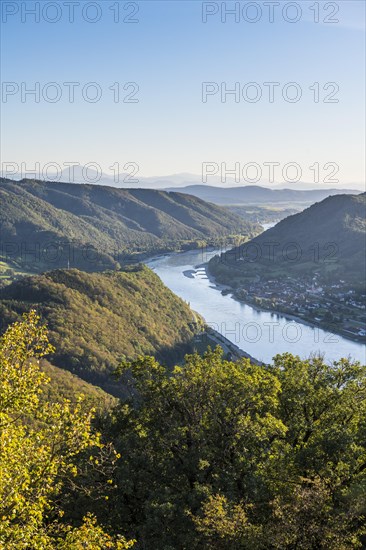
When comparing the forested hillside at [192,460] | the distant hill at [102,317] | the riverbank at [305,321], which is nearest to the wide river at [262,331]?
the riverbank at [305,321]

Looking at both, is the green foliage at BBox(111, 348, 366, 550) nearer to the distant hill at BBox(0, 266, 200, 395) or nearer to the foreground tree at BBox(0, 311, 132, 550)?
the foreground tree at BBox(0, 311, 132, 550)

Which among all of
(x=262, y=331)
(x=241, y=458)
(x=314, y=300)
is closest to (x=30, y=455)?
(x=241, y=458)

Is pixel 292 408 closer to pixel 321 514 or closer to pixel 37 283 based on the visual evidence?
pixel 321 514

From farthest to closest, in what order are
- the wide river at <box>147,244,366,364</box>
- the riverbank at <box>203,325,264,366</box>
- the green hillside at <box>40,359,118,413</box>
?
1. the wide river at <box>147,244,366,364</box>
2. the riverbank at <box>203,325,264,366</box>
3. the green hillside at <box>40,359,118,413</box>

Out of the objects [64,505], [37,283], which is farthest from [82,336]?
[64,505]

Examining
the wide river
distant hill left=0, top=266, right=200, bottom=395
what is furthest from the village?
distant hill left=0, top=266, right=200, bottom=395
